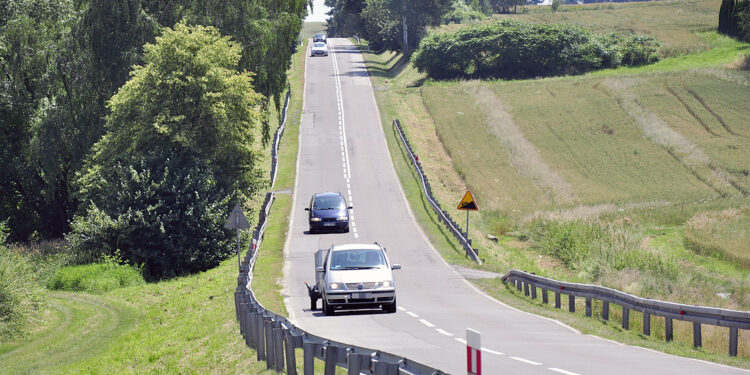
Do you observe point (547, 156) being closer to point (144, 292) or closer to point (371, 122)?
point (371, 122)

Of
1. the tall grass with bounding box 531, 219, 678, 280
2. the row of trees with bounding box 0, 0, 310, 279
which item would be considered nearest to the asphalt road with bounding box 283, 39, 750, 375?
the row of trees with bounding box 0, 0, 310, 279

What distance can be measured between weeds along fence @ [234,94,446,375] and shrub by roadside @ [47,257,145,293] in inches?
496

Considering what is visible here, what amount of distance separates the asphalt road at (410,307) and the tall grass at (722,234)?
11.6 metres

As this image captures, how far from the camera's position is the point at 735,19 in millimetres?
92125

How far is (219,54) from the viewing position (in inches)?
1332

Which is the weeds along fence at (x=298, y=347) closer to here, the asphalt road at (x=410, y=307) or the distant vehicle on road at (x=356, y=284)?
the asphalt road at (x=410, y=307)

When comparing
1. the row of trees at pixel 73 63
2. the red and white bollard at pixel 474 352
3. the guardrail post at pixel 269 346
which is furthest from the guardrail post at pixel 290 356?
the row of trees at pixel 73 63

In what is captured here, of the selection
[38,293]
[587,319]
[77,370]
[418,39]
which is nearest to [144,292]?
[38,293]

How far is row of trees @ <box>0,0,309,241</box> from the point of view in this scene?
35750mm

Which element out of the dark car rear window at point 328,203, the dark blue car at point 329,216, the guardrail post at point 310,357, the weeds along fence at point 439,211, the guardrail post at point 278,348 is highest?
the guardrail post at point 310,357

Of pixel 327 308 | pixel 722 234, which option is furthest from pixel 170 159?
pixel 722 234

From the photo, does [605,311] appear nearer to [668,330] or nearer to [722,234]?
[668,330]

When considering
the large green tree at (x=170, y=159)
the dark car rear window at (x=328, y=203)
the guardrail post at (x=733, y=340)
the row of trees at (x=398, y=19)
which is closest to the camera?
the guardrail post at (x=733, y=340)

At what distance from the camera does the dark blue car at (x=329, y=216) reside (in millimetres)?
33344
